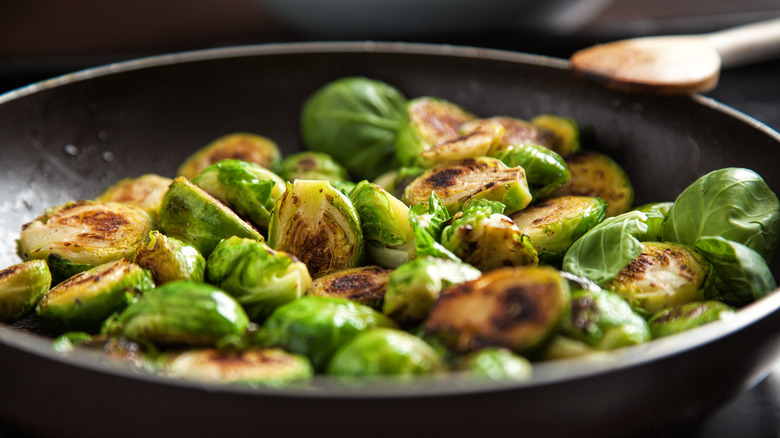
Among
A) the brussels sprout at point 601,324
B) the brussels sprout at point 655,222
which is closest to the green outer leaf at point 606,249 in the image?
the brussels sprout at point 655,222

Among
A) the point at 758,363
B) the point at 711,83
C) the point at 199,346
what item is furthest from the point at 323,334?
the point at 711,83

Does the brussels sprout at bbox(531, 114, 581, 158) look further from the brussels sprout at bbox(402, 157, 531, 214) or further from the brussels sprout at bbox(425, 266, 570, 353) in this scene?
the brussels sprout at bbox(425, 266, 570, 353)

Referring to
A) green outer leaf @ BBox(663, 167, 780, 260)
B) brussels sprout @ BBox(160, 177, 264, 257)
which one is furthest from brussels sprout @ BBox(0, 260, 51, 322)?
green outer leaf @ BBox(663, 167, 780, 260)

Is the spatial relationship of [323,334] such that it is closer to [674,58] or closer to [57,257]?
[57,257]

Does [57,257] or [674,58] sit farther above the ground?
[674,58]

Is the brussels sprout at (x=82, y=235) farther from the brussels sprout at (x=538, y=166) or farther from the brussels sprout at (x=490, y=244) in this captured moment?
the brussels sprout at (x=538, y=166)

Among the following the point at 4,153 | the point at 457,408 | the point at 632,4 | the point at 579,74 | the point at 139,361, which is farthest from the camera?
the point at 632,4
